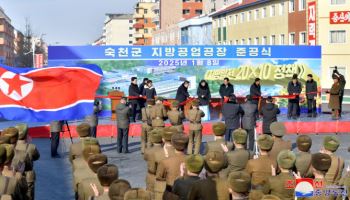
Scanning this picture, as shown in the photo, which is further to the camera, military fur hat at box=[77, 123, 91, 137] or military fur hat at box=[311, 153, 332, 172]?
military fur hat at box=[77, 123, 91, 137]

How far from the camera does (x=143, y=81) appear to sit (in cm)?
2816

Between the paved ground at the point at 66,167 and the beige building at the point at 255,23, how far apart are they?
41.8m

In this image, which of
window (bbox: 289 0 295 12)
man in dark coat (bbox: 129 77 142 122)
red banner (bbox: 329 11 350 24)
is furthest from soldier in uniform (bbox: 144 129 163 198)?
window (bbox: 289 0 295 12)

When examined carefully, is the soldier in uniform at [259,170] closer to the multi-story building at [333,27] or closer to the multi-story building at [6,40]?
the multi-story building at [333,27]

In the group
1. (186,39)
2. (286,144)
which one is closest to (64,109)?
(286,144)

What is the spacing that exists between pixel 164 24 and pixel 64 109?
352 ft

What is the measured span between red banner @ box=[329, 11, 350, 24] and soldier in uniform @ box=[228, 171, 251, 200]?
5263 centimetres

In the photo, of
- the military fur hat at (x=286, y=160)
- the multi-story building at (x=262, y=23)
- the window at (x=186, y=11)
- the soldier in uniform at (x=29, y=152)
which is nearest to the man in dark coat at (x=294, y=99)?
the soldier in uniform at (x=29, y=152)

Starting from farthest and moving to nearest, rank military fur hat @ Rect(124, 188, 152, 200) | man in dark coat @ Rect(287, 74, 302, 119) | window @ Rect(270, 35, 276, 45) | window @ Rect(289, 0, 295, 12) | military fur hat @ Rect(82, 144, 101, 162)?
1. window @ Rect(270, 35, 276, 45)
2. window @ Rect(289, 0, 295, 12)
3. man in dark coat @ Rect(287, 74, 302, 119)
4. military fur hat @ Rect(82, 144, 101, 162)
5. military fur hat @ Rect(124, 188, 152, 200)

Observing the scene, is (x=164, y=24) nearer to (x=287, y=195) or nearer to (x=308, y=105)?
(x=308, y=105)

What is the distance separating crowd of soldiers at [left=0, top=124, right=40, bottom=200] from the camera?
25.6 ft

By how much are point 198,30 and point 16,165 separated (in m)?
82.8

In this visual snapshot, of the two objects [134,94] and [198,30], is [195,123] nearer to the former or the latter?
[134,94]

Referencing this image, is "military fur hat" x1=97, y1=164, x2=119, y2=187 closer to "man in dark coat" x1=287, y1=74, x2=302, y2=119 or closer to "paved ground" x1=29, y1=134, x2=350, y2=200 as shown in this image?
"paved ground" x1=29, y1=134, x2=350, y2=200
